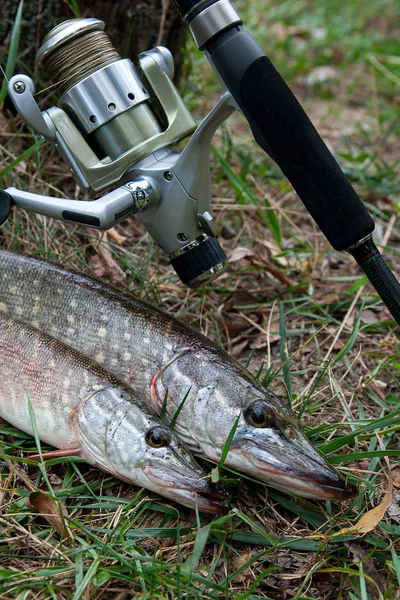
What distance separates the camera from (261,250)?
382cm

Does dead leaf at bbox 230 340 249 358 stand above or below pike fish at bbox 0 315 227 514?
below

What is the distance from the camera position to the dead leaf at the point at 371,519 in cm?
217

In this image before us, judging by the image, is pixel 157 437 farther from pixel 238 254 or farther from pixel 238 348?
pixel 238 254

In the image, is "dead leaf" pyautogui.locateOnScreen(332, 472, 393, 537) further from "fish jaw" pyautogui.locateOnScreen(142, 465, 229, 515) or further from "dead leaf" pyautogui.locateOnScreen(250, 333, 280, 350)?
"dead leaf" pyautogui.locateOnScreen(250, 333, 280, 350)

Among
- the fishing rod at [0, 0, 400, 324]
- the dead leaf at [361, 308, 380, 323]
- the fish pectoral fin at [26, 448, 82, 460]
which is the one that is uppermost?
the fishing rod at [0, 0, 400, 324]

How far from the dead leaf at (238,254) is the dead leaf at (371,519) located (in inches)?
Answer: 64.1

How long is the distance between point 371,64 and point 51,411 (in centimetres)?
464

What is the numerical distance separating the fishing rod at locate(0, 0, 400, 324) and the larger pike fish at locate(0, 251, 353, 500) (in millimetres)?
303

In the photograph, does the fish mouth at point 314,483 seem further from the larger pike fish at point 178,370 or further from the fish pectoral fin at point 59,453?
the fish pectoral fin at point 59,453

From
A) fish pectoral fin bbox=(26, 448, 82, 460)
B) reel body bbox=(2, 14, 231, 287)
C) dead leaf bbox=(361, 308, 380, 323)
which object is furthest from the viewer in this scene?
dead leaf bbox=(361, 308, 380, 323)

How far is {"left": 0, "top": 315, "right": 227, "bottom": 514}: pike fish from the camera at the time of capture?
2.25 metres

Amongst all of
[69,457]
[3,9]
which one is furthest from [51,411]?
[3,9]

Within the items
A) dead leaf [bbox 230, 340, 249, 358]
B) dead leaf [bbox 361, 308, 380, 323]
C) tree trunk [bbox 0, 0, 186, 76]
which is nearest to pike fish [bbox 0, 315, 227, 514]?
dead leaf [bbox 230, 340, 249, 358]

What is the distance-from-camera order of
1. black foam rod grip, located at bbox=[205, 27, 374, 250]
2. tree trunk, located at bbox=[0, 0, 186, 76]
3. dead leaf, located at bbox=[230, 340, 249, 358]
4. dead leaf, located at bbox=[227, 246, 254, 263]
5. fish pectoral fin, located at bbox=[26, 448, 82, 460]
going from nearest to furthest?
black foam rod grip, located at bbox=[205, 27, 374, 250] → fish pectoral fin, located at bbox=[26, 448, 82, 460] → dead leaf, located at bbox=[230, 340, 249, 358] → dead leaf, located at bbox=[227, 246, 254, 263] → tree trunk, located at bbox=[0, 0, 186, 76]
